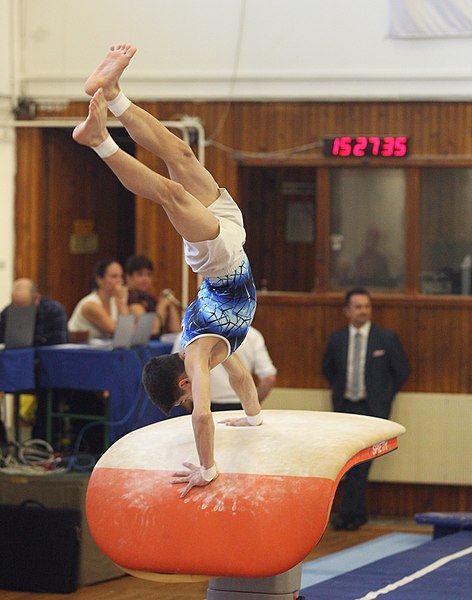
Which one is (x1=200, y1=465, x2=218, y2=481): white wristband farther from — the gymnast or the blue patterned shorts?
the blue patterned shorts

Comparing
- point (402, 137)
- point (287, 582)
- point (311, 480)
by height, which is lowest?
point (287, 582)

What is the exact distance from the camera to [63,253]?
9.95 metres

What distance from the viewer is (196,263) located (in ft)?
14.3

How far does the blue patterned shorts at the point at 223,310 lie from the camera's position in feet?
14.5

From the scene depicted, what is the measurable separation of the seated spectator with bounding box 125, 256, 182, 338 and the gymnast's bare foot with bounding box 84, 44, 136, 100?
3.82m

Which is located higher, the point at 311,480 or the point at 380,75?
→ the point at 380,75

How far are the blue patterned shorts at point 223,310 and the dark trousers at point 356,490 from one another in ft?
13.9

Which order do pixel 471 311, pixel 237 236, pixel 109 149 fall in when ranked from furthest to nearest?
pixel 471 311, pixel 237 236, pixel 109 149

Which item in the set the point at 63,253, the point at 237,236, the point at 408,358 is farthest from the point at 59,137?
the point at 237,236

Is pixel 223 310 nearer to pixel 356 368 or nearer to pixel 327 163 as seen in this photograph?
pixel 356 368

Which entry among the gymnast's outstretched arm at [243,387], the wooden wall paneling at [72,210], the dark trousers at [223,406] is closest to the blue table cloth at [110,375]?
the dark trousers at [223,406]

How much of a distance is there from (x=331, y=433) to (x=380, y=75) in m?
4.86

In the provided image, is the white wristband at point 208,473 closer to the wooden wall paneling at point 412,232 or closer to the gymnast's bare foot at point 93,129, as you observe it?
the gymnast's bare foot at point 93,129

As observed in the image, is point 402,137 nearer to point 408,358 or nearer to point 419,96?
point 419,96
